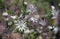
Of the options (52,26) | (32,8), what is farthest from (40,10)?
(52,26)

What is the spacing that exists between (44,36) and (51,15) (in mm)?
298

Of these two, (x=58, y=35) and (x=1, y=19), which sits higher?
(x=1, y=19)

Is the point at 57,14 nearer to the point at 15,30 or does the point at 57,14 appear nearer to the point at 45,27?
the point at 45,27

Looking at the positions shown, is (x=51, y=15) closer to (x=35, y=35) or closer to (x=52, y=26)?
(x=52, y=26)

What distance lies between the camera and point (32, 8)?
8.58ft

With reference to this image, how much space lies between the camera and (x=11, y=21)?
2.49 meters

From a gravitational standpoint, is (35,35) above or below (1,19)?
below

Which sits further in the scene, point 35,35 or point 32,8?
point 32,8

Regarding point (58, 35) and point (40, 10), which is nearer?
point (58, 35)

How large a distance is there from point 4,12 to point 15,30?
30 cm

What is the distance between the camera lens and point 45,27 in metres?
2.53

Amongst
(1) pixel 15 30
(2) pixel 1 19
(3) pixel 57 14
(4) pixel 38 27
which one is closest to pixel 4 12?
(2) pixel 1 19

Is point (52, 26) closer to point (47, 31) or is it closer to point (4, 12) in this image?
point (47, 31)

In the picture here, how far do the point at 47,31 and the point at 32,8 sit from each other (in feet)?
1.15
